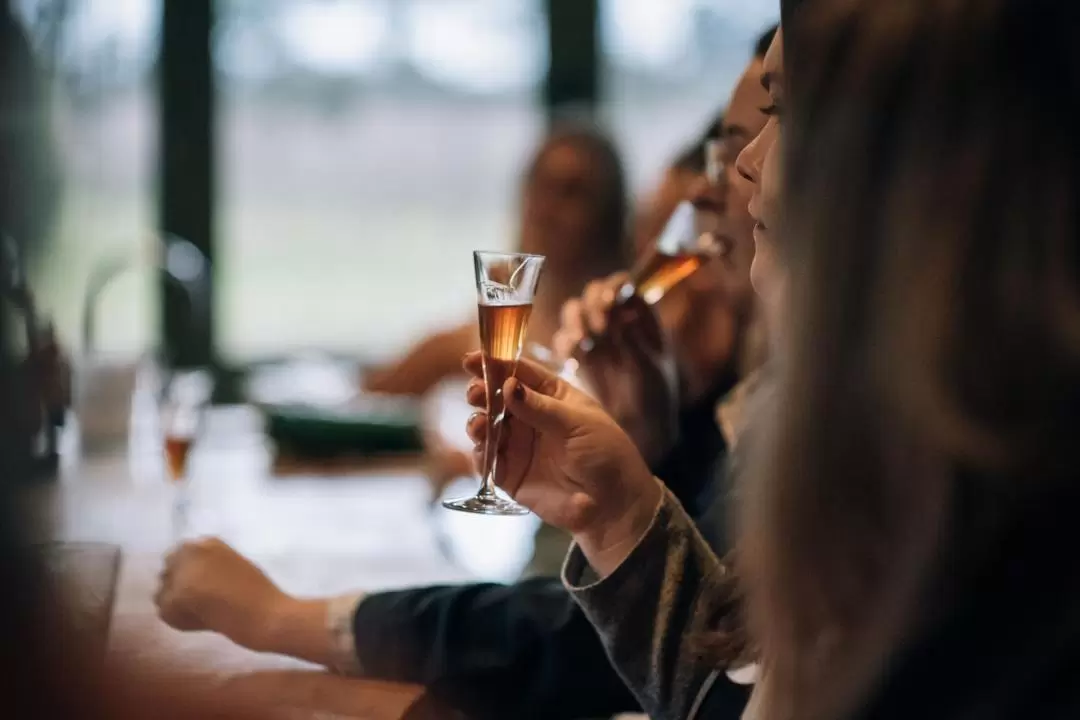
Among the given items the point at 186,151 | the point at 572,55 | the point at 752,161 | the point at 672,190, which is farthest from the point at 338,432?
the point at 572,55

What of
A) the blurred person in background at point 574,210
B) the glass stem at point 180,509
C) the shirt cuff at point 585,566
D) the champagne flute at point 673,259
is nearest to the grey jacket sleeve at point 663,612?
the shirt cuff at point 585,566

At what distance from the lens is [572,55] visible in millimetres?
4324

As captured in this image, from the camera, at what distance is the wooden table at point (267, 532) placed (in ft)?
3.45

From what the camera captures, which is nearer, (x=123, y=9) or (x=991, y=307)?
(x=991, y=307)

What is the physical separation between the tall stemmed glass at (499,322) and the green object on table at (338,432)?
5.15 feet

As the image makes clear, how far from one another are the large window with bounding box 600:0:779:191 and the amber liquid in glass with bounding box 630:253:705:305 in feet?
9.15

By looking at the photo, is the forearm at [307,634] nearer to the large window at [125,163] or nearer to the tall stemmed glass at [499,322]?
Result: the tall stemmed glass at [499,322]

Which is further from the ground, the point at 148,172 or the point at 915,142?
the point at 915,142

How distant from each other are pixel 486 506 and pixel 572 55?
351 centimetres

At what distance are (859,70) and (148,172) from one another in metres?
3.72

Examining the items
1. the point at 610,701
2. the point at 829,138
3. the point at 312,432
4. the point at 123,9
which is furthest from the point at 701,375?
the point at 123,9

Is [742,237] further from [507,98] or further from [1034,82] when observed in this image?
[507,98]

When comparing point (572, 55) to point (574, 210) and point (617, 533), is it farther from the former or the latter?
point (617, 533)

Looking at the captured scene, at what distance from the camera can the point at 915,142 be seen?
67 centimetres
